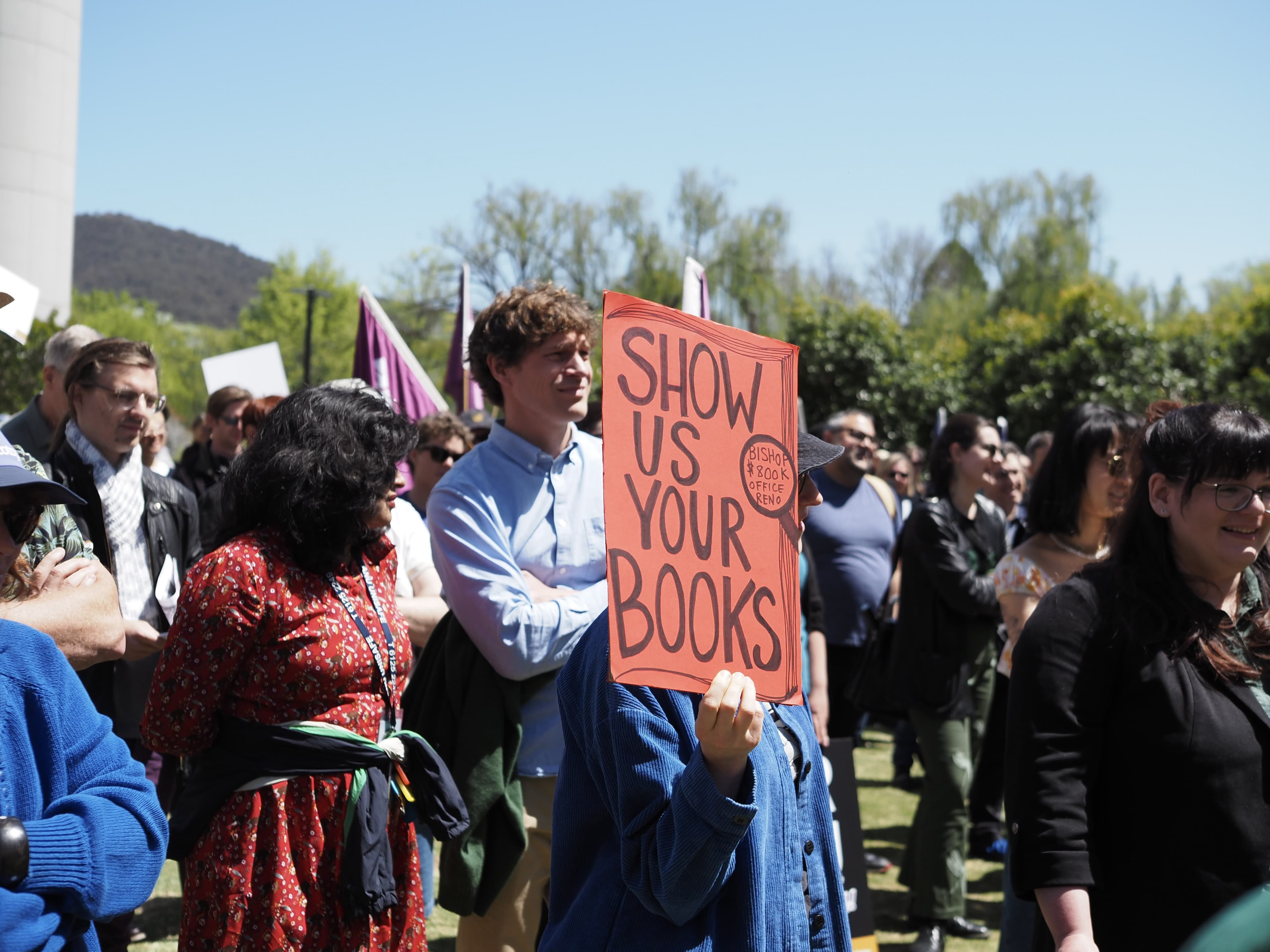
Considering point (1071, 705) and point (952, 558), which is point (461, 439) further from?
point (1071, 705)

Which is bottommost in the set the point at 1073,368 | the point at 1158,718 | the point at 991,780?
the point at 991,780

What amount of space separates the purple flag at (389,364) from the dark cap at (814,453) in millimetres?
5908

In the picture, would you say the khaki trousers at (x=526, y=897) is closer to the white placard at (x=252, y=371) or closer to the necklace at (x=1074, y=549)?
the necklace at (x=1074, y=549)

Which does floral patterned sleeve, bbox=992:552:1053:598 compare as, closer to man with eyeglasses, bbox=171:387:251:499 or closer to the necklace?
the necklace

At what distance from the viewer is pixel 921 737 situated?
510 centimetres

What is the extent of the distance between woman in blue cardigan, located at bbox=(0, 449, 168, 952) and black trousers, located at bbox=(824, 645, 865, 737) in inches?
201

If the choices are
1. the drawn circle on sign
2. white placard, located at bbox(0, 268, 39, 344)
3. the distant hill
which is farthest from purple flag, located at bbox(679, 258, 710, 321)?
the distant hill

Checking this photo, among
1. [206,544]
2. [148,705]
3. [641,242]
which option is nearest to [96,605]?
[148,705]

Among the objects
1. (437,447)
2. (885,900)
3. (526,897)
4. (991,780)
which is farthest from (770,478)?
(991,780)

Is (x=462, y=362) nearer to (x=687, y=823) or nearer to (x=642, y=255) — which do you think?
(x=687, y=823)

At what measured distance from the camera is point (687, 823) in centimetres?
171

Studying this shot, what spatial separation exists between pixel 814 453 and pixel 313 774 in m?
1.41

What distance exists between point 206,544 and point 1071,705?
3774 mm

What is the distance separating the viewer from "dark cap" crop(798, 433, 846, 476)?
2.06 meters
